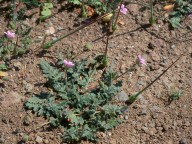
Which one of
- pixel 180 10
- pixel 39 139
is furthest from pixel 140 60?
pixel 39 139

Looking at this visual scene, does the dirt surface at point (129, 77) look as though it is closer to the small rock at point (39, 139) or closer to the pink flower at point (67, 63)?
the small rock at point (39, 139)

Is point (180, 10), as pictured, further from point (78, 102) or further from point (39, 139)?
point (39, 139)

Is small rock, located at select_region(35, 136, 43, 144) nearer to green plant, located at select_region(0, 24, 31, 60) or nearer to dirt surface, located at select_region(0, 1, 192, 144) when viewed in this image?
dirt surface, located at select_region(0, 1, 192, 144)

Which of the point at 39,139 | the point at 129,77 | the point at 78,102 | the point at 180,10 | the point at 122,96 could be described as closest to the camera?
the point at 39,139

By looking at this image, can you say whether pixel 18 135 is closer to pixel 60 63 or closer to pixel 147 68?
pixel 60 63

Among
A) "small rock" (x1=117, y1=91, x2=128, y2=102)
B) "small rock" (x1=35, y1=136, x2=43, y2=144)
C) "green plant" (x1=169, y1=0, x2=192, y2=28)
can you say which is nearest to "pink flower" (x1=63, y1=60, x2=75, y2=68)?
"small rock" (x1=117, y1=91, x2=128, y2=102)

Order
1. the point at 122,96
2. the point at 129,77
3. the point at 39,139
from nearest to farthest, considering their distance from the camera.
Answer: the point at 39,139 → the point at 122,96 → the point at 129,77
